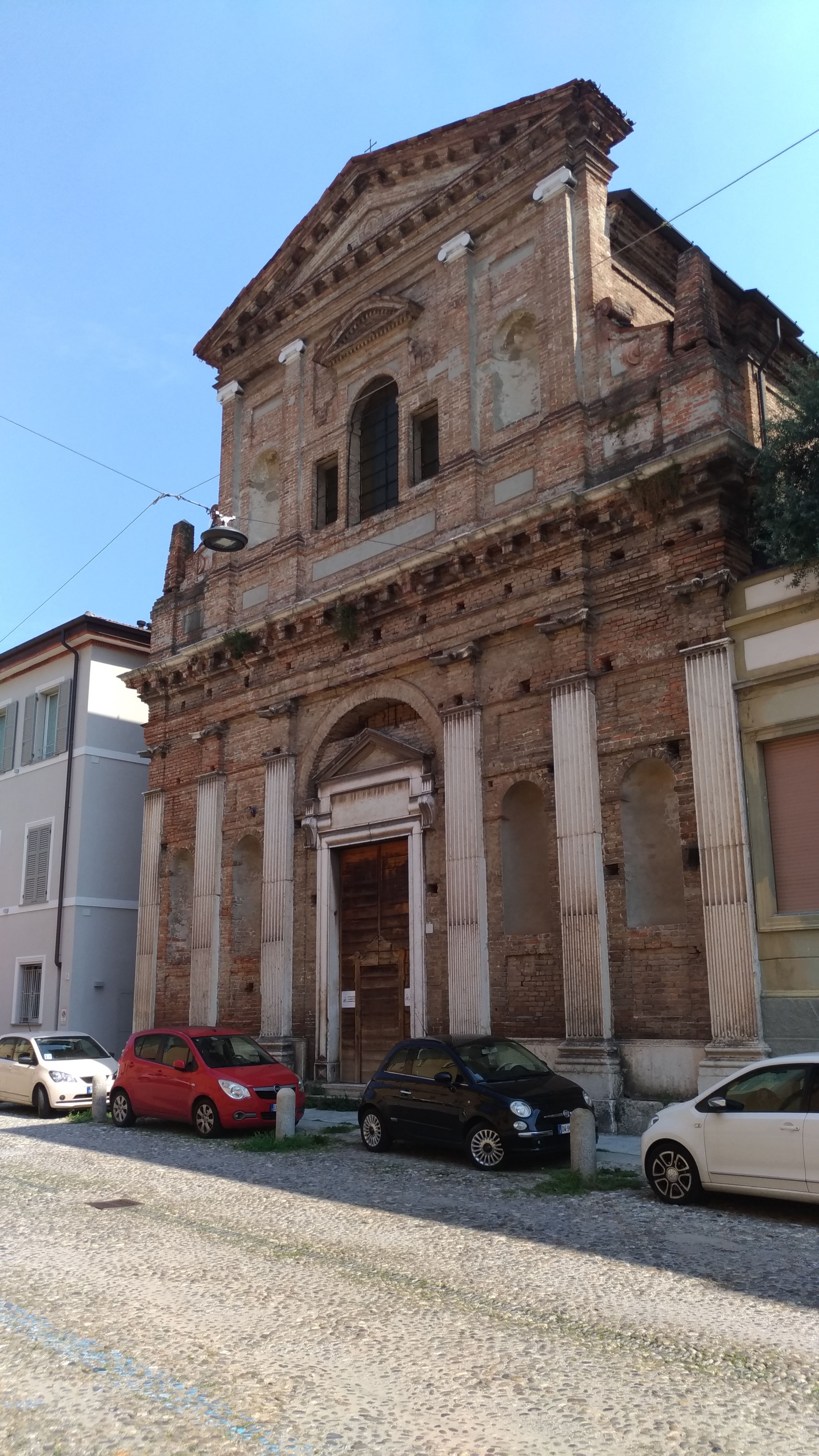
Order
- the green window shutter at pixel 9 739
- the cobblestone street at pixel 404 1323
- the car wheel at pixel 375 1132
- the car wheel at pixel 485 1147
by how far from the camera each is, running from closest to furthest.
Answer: the cobblestone street at pixel 404 1323 < the car wheel at pixel 485 1147 < the car wheel at pixel 375 1132 < the green window shutter at pixel 9 739

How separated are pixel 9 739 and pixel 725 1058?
71.0ft

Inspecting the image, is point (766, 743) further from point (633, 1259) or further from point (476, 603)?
point (633, 1259)

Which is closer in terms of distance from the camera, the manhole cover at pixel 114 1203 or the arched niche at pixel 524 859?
the manhole cover at pixel 114 1203

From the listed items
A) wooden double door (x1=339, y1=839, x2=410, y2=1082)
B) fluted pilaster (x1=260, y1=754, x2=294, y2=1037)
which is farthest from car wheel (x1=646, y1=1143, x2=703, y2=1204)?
fluted pilaster (x1=260, y1=754, x2=294, y2=1037)

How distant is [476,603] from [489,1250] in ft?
34.3

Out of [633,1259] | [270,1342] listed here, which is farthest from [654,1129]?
[270,1342]

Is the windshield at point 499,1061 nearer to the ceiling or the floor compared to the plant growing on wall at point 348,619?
nearer to the floor

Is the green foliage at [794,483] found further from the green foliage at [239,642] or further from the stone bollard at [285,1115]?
the green foliage at [239,642]

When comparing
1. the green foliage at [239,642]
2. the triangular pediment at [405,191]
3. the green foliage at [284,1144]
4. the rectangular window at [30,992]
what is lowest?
the green foliage at [284,1144]

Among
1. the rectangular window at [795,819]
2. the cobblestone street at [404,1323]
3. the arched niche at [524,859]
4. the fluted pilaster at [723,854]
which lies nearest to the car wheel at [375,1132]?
the cobblestone street at [404,1323]

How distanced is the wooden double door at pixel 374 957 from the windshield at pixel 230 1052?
2.23 m

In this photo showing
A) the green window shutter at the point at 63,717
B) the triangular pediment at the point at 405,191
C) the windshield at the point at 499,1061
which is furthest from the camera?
the green window shutter at the point at 63,717

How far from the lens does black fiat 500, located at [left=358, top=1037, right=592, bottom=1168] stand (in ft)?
36.7

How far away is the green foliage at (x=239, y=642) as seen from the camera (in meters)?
20.3
